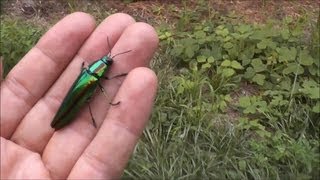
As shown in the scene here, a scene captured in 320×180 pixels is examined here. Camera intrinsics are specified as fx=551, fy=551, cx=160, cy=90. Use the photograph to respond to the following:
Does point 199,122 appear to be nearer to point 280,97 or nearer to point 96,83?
point 280,97

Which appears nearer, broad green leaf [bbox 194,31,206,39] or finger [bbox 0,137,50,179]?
finger [bbox 0,137,50,179]

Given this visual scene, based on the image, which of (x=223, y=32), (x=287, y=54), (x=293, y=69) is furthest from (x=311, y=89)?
(x=223, y=32)

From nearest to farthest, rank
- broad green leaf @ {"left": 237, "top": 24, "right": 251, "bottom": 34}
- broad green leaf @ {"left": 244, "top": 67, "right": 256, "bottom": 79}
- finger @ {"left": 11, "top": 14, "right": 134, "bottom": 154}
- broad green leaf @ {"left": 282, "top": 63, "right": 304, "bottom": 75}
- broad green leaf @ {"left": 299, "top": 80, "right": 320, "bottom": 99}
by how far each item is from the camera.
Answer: finger @ {"left": 11, "top": 14, "right": 134, "bottom": 154}
broad green leaf @ {"left": 299, "top": 80, "right": 320, "bottom": 99}
broad green leaf @ {"left": 282, "top": 63, "right": 304, "bottom": 75}
broad green leaf @ {"left": 244, "top": 67, "right": 256, "bottom": 79}
broad green leaf @ {"left": 237, "top": 24, "right": 251, "bottom": 34}

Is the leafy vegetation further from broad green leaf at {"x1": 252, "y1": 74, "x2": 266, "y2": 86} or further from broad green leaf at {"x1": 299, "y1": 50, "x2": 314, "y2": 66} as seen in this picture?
broad green leaf at {"x1": 299, "y1": 50, "x2": 314, "y2": 66}

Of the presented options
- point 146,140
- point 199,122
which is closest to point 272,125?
point 199,122

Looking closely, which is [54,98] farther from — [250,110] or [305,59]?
[305,59]

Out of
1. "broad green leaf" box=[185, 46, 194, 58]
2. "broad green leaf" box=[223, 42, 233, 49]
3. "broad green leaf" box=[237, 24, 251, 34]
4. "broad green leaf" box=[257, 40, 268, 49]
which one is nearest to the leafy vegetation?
"broad green leaf" box=[185, 46, 194, 58]

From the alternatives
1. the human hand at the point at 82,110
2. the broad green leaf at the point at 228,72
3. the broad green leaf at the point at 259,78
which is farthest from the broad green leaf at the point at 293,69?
the human hand at the point at 82,110
